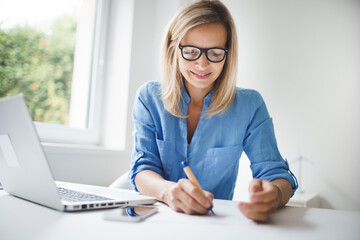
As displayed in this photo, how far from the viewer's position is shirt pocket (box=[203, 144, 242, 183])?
1235 millimetres

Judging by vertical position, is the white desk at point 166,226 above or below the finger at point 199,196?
below

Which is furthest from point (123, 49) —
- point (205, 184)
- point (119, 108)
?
point (205, 184)

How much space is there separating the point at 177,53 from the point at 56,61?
47.6 inches

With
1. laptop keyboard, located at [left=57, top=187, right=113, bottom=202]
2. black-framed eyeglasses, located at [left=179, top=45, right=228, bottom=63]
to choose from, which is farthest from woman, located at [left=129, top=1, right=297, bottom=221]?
laptop keyboard, located at [left=57, top=187, right=113, bottom=202]

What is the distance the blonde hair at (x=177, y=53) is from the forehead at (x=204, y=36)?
0.06 feet

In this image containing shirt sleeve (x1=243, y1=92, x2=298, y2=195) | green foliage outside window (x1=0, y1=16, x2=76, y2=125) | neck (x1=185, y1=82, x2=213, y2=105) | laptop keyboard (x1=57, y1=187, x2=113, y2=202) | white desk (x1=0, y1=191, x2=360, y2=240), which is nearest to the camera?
white desk (x1=0, y1=191, x2=360, y2=240)

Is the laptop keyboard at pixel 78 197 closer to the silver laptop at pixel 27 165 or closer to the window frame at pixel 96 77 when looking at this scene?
the silver laptop at pixel 27 165

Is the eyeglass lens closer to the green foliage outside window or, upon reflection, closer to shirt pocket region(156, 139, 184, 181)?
shirt pocket region(156, 139, 184, 181)

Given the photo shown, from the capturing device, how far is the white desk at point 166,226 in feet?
1.64

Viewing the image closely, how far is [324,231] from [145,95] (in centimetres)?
93

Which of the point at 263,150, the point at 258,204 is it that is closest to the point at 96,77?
the point at 263,150

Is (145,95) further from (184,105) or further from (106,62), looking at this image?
(106,62)

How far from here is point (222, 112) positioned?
1.27 metres

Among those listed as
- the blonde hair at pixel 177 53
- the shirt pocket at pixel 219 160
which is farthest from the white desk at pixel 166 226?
the blonde hair at pixel 177 53
